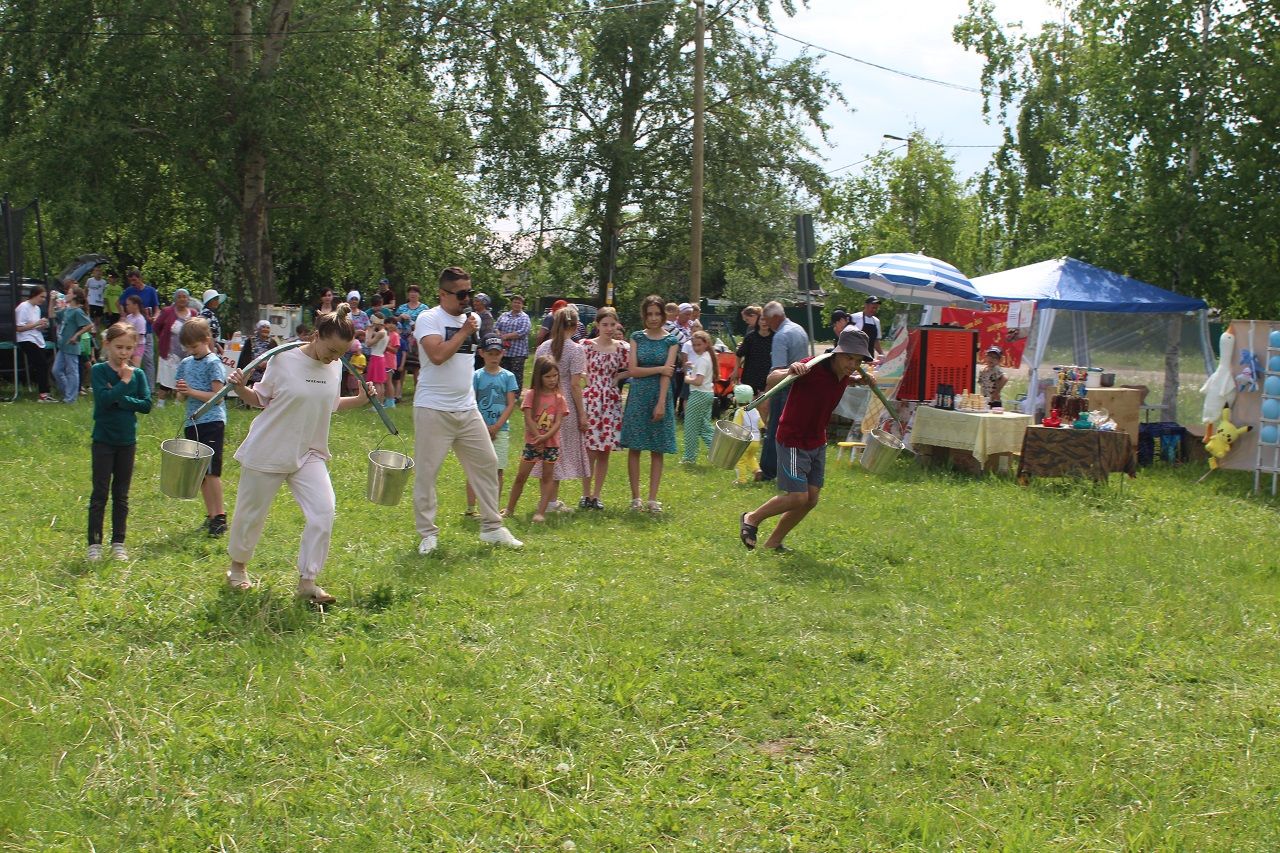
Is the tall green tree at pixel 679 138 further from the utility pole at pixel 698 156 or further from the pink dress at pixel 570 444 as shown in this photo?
the pink dress at pixel 570 444

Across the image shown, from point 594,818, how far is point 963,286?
11973mm

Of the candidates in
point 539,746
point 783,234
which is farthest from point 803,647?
point 783,234

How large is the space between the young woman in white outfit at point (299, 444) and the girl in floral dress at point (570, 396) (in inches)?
120

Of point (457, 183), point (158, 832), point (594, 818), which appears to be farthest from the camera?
point (457, 183)

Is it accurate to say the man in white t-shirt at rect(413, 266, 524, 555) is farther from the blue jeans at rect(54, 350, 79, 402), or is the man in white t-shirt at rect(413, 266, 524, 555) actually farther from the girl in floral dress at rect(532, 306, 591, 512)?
the blue jeans at rect(54, 350, 79, 402)

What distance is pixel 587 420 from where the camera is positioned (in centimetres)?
1033

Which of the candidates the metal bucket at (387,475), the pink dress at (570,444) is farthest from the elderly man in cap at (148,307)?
A: the metal bucket at (387,475)

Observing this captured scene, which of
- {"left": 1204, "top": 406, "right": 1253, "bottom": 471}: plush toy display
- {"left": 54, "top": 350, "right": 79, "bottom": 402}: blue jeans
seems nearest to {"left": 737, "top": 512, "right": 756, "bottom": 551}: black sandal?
{"left": 1204, "top": 406, "right": 1253, "bottom": 471}: plush toy display

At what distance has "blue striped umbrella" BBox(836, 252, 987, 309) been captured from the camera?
14.7 meters

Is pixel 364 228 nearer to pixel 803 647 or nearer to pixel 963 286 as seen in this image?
pixel 963 286

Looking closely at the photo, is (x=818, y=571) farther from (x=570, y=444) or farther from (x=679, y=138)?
(x=679, y=138)

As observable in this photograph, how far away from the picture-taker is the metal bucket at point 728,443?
30.5ft

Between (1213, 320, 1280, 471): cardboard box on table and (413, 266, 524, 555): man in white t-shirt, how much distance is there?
30.2ft

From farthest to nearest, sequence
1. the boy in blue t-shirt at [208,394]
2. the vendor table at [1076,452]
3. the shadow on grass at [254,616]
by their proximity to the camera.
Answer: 1. the vendor table at [1076,452]
2. the boy in blue t-shirt at [208,394]
3. the shadow on grass at [254,616]
